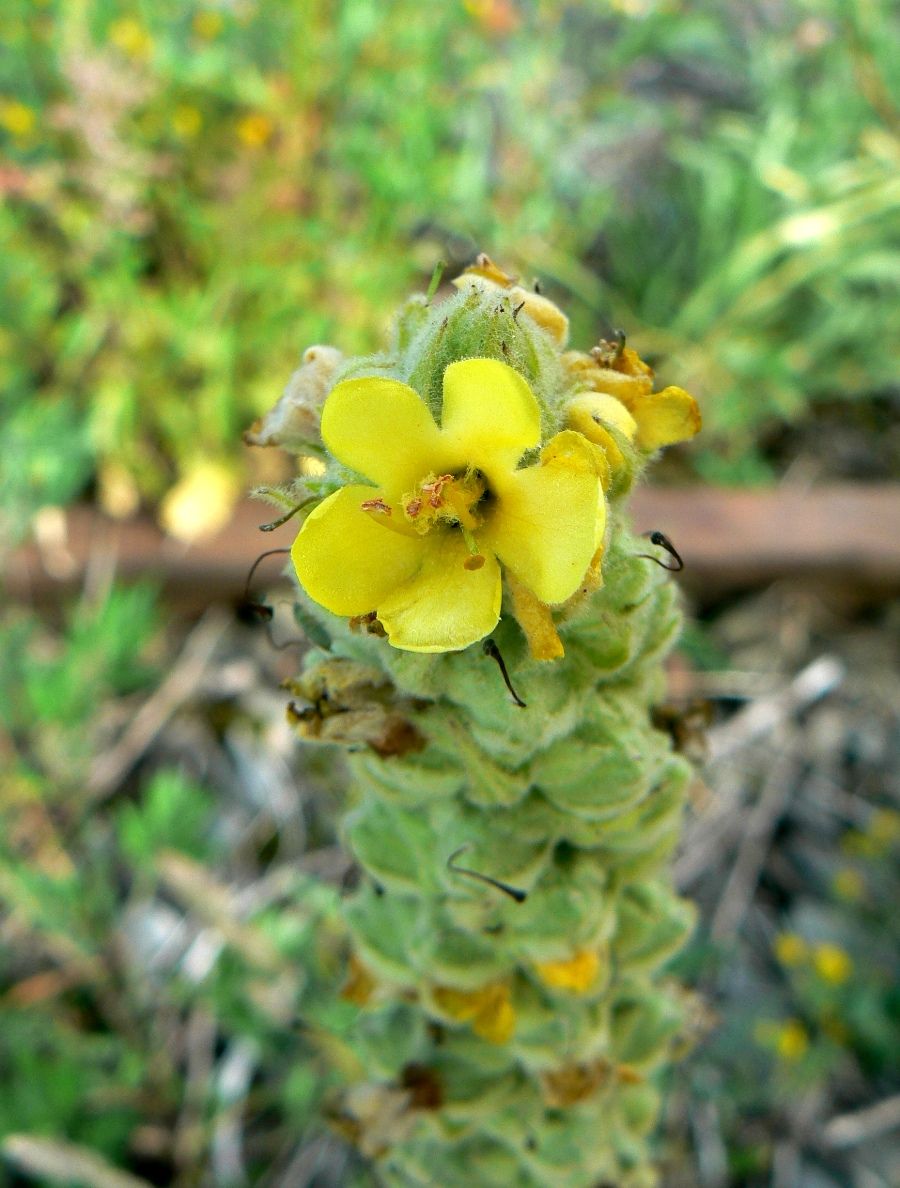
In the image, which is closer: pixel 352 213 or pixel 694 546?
pixel 694 546

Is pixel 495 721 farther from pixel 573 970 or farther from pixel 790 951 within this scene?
pixel 790 951

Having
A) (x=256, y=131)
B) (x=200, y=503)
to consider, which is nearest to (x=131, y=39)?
(x=256, y=131)

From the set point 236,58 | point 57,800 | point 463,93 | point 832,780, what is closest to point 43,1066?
point 57,800

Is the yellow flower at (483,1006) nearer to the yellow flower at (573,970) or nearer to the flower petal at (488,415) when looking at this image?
the yellow flower at (573,970)

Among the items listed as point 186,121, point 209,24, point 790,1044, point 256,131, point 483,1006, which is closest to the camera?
point 483,1006

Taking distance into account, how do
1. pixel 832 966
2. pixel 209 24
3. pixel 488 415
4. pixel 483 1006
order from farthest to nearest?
pixel 209 24
pixel 832 966
pixel 483 1006
pixel 488 415

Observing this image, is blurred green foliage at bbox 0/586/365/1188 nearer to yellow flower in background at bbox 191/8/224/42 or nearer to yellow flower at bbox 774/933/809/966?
yellow flower at bbox 774/933/809/966
